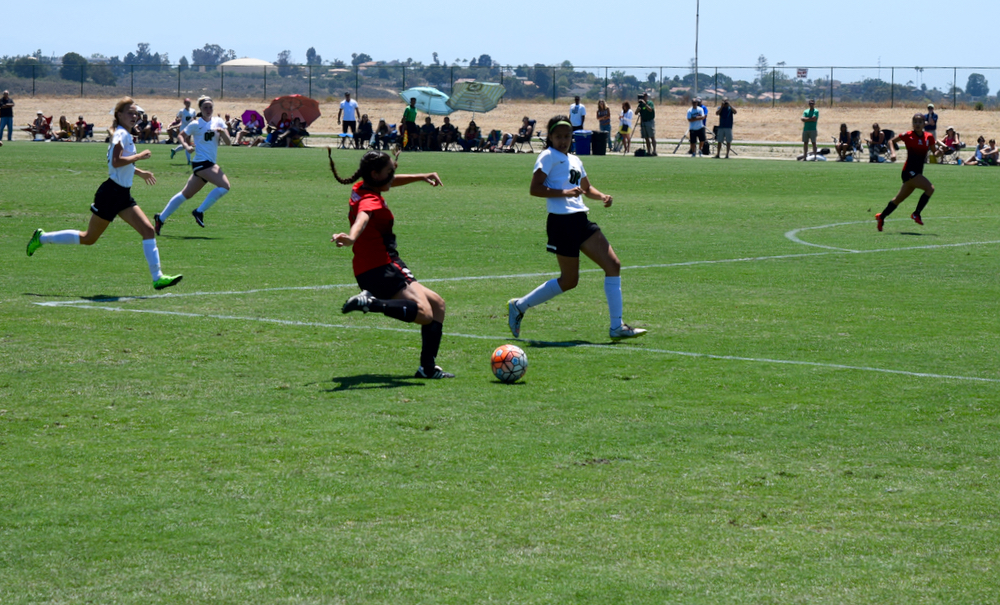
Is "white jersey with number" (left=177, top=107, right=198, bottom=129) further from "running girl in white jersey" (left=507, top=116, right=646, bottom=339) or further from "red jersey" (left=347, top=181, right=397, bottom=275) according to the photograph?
"red jersey" (left=347, top=181, right=397, bottom=275)

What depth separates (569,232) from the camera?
1108cm

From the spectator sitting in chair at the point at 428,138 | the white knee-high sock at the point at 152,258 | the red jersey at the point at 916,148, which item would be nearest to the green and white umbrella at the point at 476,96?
the spectator sitting in chair at the point at 428,138

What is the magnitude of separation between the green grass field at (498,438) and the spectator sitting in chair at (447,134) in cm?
3824

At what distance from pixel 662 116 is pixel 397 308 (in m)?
72.4

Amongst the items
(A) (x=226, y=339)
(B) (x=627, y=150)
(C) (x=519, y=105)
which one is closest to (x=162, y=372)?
(A) (x=226, y=339)

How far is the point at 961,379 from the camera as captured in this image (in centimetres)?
944

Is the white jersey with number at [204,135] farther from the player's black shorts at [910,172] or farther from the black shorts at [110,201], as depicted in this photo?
the player's black shorts at [910,172]

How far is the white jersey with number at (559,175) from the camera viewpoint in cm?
1103

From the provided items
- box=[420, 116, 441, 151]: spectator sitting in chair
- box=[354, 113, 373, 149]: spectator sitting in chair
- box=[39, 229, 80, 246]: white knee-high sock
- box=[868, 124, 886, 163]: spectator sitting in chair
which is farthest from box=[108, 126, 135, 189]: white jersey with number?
box=[354, 113, 373, 149]: spectator sitting in chair

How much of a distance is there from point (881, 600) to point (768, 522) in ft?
3.27

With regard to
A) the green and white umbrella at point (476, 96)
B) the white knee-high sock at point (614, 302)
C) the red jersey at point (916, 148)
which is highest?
the green and white umbrella at point (476, 96)

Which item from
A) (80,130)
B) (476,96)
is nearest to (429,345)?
(80,130)

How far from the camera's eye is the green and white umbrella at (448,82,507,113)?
220ft

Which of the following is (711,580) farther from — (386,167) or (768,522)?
(386,167)
